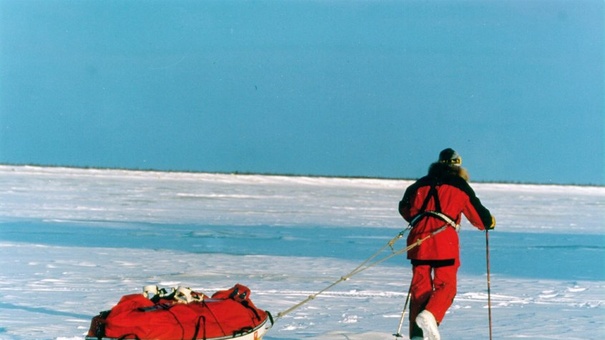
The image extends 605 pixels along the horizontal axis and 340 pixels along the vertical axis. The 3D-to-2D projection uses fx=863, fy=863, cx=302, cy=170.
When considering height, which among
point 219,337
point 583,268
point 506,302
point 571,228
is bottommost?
point 219,337

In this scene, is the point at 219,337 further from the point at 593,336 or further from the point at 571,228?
the point at 571,228

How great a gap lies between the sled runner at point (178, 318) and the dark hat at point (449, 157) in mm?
1520

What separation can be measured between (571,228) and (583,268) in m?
8.04

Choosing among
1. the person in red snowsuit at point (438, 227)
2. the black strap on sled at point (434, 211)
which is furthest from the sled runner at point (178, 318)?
the black strap on sled at point (434, 211)

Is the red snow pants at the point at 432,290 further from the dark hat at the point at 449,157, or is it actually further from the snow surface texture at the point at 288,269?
the snow surface texture at the point at 288,269

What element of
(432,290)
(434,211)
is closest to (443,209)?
(434,211)

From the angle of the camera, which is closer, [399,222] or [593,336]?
[593,336]

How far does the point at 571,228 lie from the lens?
19031 mm

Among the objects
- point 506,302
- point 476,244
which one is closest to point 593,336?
point 506,302

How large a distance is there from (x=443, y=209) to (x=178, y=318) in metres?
1.87

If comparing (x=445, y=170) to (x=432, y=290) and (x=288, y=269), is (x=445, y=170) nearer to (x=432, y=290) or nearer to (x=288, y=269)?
(x=432, y=290)

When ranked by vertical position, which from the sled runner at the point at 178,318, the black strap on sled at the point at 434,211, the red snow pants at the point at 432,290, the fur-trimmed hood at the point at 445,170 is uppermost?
the fur-trimmed hood at the point at 445,170

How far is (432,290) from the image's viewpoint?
17.4 ft

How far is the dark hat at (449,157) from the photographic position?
5.43 meters
